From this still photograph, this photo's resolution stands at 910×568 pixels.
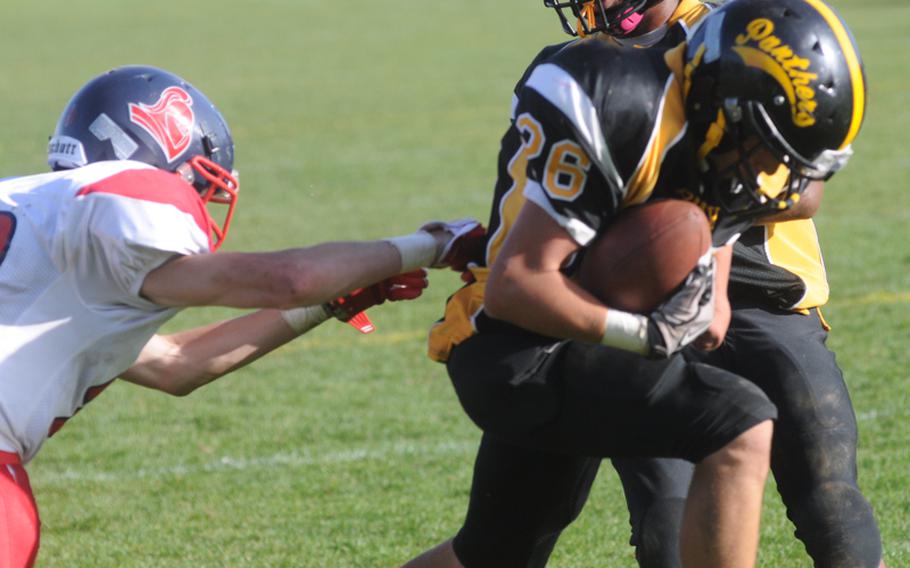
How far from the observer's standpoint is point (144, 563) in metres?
4.64

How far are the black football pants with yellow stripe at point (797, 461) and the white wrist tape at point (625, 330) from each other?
Answer: 2.40 feet

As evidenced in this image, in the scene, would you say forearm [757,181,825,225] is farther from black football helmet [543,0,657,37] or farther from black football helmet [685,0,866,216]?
black football helmet [543,0,657,37]

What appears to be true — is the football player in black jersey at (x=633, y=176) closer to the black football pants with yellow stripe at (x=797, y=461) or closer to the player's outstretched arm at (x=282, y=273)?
the player's outstretched arm at (x=282, y=273)

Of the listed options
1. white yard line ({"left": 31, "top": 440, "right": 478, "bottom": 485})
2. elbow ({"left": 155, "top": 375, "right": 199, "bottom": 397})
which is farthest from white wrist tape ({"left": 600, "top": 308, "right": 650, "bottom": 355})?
white yard line ({"left": 31, "top": 440, "right": 478, "bottom": 485})

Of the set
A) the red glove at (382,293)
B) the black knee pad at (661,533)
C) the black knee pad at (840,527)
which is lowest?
the black knee pad at (661,533)

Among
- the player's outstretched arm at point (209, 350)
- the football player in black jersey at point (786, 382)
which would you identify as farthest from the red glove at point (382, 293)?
the football player in black jersey at point (786, 382)

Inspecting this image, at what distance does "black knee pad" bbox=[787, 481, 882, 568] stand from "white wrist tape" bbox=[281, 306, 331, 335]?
1281mm

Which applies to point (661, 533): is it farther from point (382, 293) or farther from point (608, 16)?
point (608, 16)

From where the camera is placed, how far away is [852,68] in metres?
3.02

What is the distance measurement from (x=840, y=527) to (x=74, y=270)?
1.92m

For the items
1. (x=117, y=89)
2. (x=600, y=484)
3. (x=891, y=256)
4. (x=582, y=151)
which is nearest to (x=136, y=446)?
(x=600, y=484)

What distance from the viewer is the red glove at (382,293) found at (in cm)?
345

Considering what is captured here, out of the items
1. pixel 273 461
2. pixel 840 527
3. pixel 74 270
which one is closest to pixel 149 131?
pixel 74 270

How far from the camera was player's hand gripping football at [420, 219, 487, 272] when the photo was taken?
323 cm
